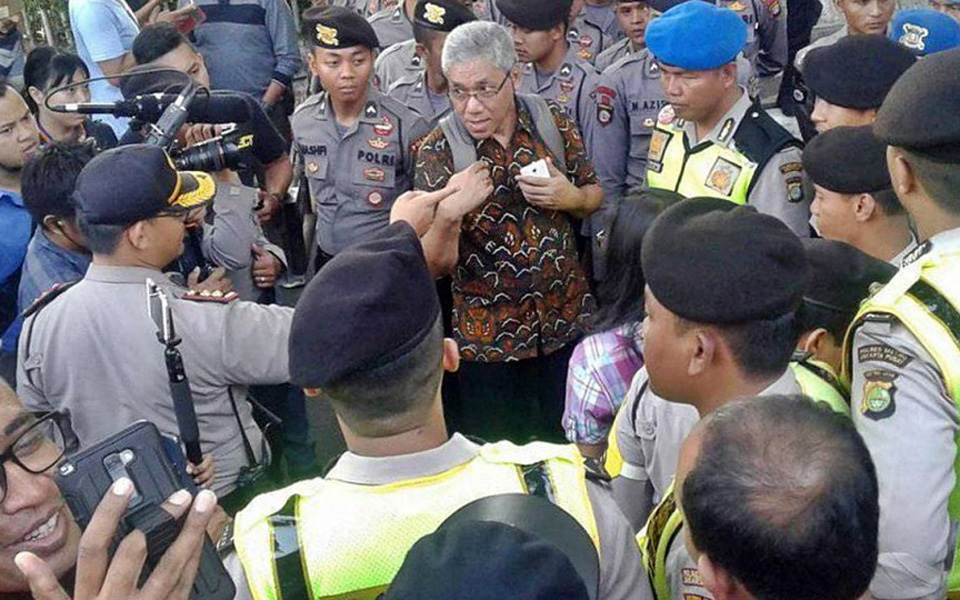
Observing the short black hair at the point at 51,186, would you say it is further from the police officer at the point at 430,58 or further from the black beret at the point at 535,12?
the black beret at the point at 535,12

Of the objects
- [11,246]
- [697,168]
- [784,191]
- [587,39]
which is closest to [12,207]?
[11,246]

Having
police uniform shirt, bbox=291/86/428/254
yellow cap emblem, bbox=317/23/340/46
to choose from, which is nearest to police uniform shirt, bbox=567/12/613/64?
police uniform shirt, bbox=291/86/428/254

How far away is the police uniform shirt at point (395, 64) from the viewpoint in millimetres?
5359

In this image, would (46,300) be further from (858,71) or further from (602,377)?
(858,71)

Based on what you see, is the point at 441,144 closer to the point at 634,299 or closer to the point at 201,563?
the point at 634,299

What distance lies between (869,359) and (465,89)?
1938mm

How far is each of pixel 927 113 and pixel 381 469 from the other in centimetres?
132

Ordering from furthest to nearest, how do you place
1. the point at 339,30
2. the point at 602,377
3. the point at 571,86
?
the point at 571,86 → the point at 339,30 → the point at 602,377

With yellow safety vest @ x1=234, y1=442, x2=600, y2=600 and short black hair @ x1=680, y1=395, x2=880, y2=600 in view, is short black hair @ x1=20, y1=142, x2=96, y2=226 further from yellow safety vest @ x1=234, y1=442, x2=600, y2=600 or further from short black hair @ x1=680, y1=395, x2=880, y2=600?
short black hair @ x1=680, y1=395, x2=880, y2=600

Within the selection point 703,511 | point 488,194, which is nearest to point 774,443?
point 703,511

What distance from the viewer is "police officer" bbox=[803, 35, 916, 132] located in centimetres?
326

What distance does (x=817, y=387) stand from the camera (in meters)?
2.01

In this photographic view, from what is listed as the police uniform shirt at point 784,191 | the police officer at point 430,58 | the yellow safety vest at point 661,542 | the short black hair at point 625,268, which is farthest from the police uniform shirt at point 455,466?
the police officer at point 430,58

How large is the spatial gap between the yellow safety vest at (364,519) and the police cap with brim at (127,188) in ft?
4.27
